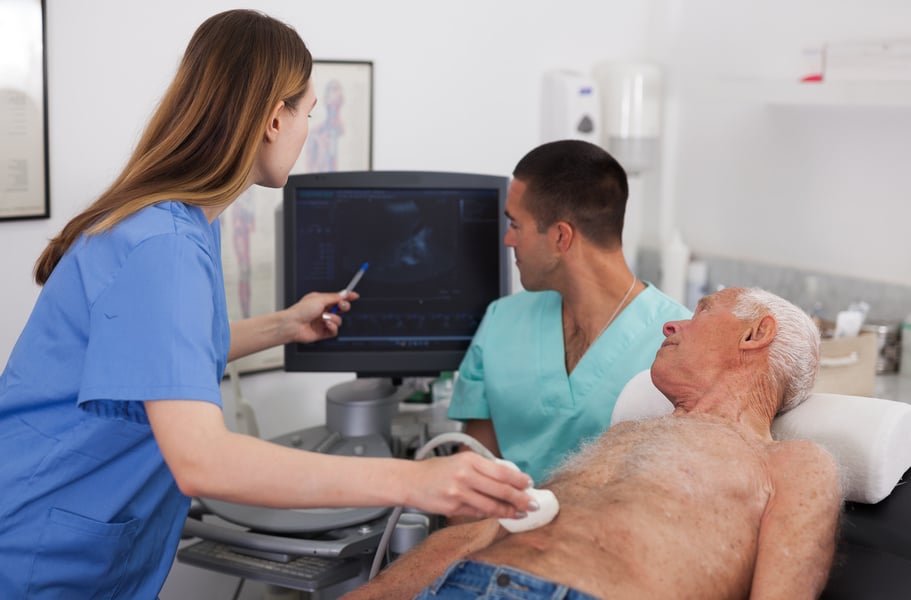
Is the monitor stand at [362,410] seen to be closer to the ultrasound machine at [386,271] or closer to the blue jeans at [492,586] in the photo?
the ultrasound machine at [386,271]

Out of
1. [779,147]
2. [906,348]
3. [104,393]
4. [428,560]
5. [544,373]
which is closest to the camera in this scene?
[104,393]

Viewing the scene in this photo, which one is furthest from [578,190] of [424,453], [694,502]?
[694,502]

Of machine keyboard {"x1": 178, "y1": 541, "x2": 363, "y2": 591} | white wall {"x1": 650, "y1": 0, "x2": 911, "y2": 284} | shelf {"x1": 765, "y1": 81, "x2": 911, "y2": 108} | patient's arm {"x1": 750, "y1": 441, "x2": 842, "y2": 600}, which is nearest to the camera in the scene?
patient's arm {"x1": 750, "y1": 441, "x2": 842, "y2": 600}

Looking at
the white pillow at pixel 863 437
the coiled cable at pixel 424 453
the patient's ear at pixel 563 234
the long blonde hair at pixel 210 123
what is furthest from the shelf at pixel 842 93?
the long blonde hair at pixel 210 123

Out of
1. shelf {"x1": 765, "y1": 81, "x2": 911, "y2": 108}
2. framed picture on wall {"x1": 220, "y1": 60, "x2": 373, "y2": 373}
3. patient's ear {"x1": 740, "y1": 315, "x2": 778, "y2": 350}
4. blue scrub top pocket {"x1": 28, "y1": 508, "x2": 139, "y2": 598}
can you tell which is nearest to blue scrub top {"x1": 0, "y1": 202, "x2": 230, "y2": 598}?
blue scrub top pocket {"x1": 28, "y1": 508, "x2": 139, "y2": 598}

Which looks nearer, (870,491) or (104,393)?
(104,393)

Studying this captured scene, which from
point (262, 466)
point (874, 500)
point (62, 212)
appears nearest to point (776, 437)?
point (874, 500)

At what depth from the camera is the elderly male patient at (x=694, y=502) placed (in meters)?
1.31

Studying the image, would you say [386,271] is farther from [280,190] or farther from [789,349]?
[789,349]

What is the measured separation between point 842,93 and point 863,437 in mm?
1260

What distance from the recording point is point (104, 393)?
1.21 m

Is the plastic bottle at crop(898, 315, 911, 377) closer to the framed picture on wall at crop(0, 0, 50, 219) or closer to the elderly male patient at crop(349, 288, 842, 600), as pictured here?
the elderly male patient at crop(349, 288, 842, 600)

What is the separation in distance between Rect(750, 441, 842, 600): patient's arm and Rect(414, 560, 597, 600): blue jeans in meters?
0.26

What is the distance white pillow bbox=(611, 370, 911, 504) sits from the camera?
Answer: 1.43m
